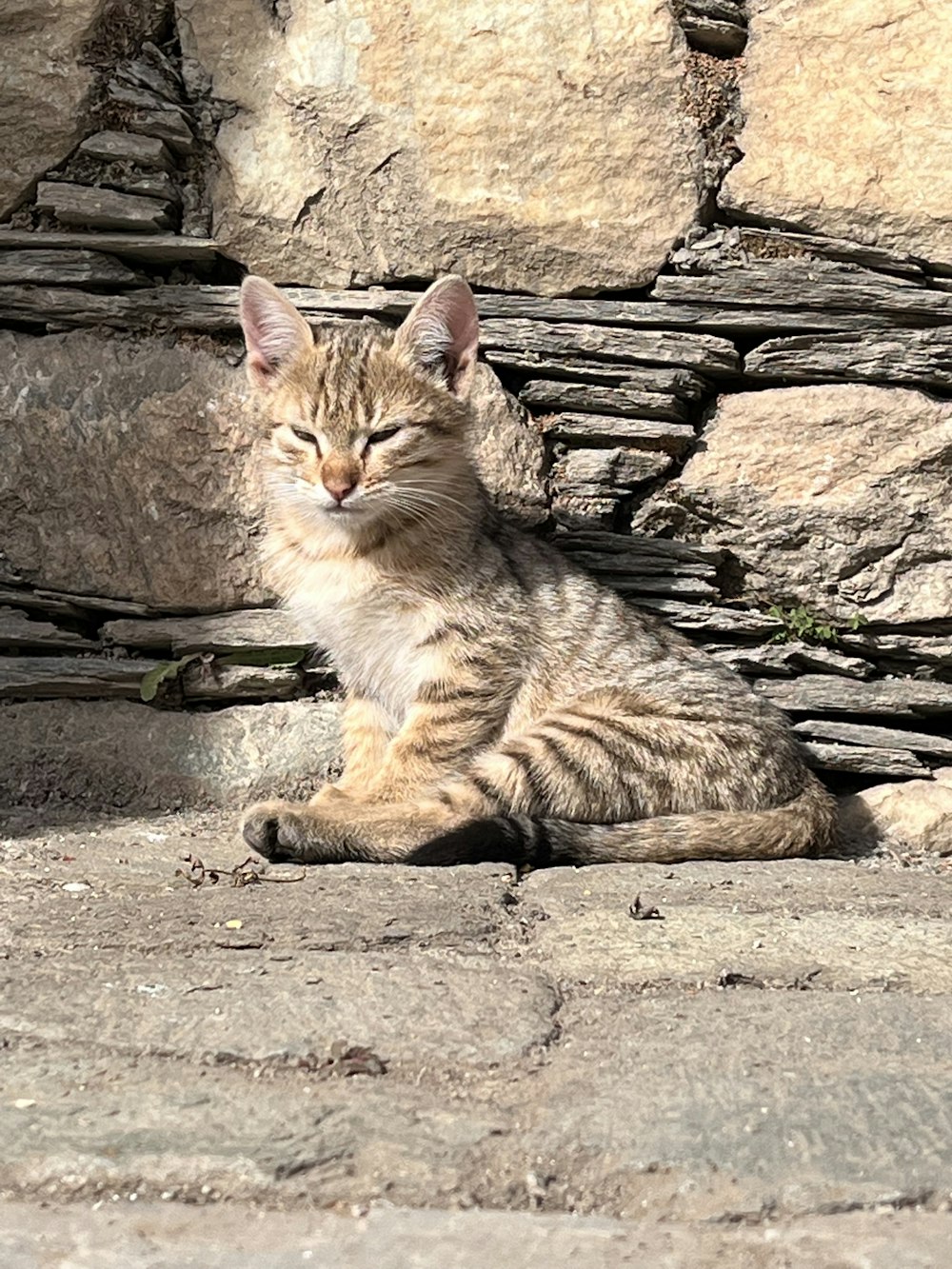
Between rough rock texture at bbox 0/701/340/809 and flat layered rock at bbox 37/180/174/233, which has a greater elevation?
flat layered rock at bbox 37/180/174/233

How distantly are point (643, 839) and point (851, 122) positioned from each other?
250 centimetres

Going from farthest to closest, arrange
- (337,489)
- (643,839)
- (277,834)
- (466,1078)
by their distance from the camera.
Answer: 1. (337,489)
2. (643,839)
3. (277,834)
4. (466,1078)

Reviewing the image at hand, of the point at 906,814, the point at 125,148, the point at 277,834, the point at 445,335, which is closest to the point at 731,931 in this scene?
the point at 277,834

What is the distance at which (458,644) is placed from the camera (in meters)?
4.64

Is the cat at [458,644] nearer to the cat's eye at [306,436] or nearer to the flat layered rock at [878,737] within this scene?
the cat's eye at [306,436]

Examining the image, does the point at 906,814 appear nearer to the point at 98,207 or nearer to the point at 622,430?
the point at 622,430

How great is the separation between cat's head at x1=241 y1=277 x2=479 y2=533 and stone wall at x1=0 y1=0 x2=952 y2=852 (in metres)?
0.26

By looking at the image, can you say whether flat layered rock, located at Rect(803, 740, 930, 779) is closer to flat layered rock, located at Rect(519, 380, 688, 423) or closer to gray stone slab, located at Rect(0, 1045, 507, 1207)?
flat layered rock, located at Rect(519, 380, 688, 423)

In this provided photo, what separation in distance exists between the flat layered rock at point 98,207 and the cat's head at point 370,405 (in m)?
0.56

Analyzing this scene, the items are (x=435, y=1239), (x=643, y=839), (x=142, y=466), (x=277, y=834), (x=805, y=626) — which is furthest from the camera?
(x=805, y=626)

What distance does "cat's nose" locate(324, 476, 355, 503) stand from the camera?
14.9 feet

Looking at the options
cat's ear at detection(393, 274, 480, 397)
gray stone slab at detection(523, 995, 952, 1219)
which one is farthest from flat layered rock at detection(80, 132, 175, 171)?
gray stone slab at detection(523, 995, 952, 1219)

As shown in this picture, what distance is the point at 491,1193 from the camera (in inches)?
82.7

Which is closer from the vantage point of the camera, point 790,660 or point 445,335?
point 445,335
